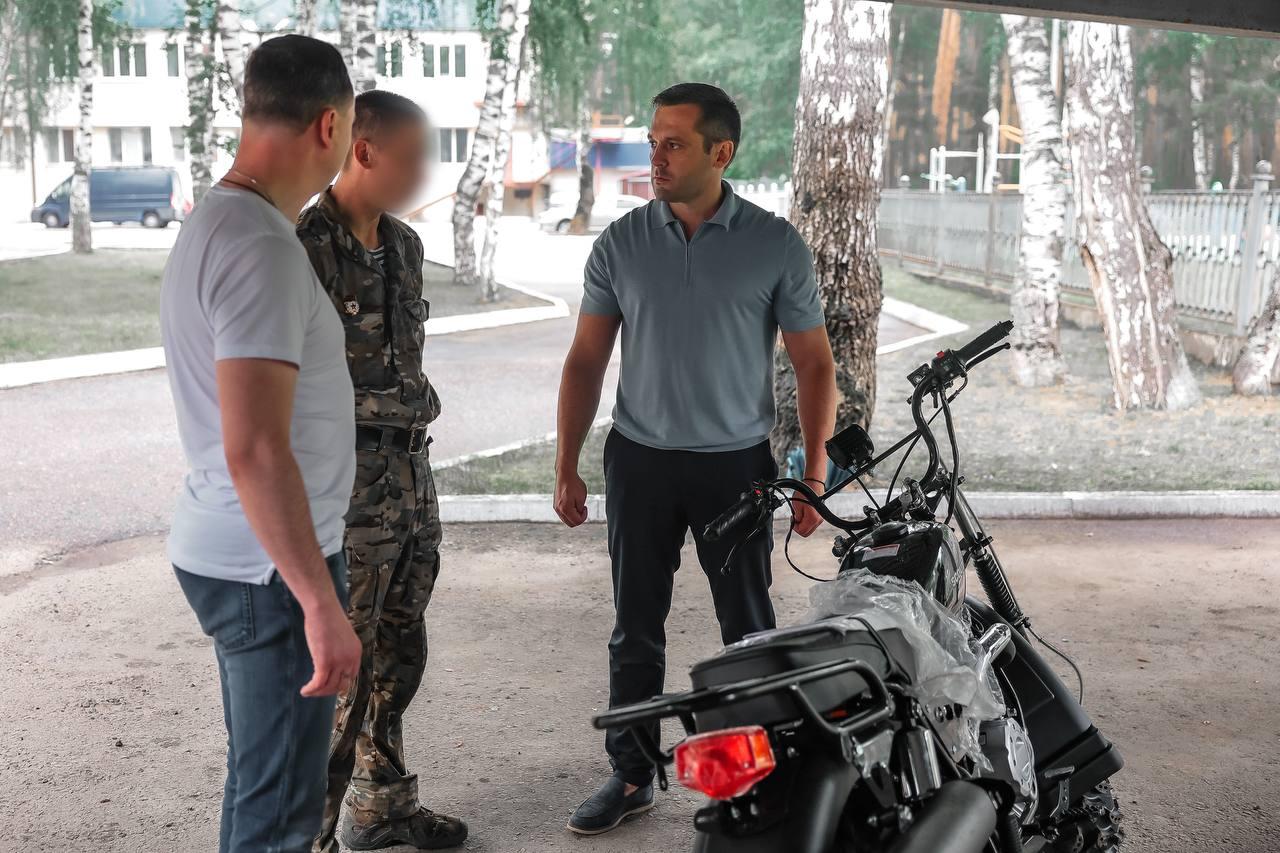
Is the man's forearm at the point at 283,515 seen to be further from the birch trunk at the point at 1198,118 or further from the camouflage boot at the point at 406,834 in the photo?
the birch trunk at the point at 1198,118

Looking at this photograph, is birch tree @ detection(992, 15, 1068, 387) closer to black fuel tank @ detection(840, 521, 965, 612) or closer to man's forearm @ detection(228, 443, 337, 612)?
black fuel tank @ detection(840, 521, 965, 612)

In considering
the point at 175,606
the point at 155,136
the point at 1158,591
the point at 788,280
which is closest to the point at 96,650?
the point at 175,606

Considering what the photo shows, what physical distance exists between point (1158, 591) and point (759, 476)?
132 inches

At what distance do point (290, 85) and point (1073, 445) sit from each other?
9.39 meters

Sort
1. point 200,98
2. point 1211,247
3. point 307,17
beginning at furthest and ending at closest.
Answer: point 200,98
point 307,17
point 1211,247

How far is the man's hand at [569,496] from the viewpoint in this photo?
12.5 ft

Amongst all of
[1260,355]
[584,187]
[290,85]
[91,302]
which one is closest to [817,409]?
[290,85]

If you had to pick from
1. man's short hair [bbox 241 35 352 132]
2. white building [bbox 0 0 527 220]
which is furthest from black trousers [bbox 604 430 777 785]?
white building [bbox 0 0 527 220]

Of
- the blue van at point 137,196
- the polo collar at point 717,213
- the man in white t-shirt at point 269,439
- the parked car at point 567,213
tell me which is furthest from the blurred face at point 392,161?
the parked car at point 567,213

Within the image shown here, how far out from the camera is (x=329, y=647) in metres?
2.26

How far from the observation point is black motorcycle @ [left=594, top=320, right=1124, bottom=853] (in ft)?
6.71

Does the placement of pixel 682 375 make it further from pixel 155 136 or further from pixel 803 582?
pixel 155 136

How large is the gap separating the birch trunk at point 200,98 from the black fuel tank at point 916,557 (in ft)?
53.1

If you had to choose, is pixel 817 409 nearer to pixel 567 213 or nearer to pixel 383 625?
pixel 383 625
